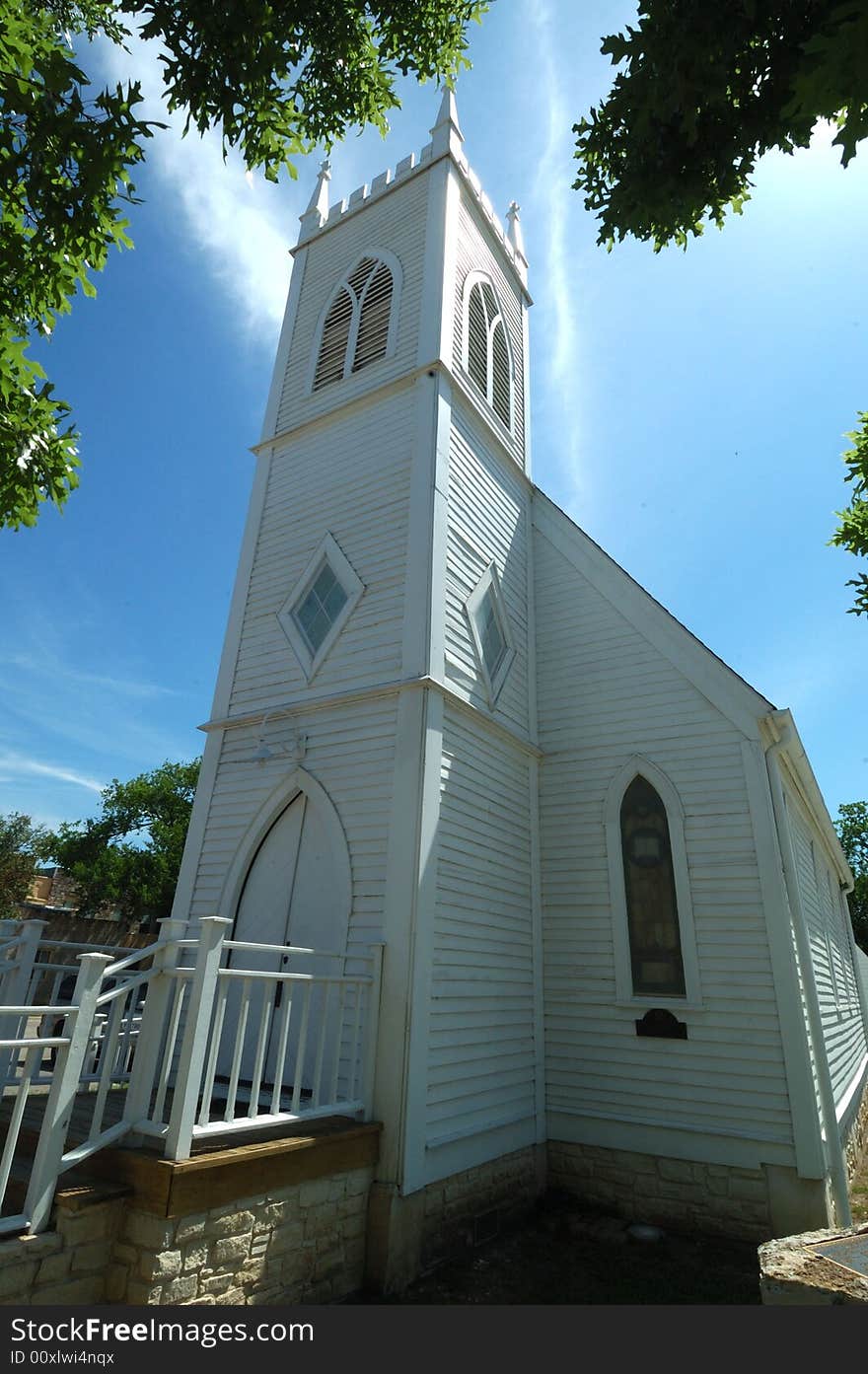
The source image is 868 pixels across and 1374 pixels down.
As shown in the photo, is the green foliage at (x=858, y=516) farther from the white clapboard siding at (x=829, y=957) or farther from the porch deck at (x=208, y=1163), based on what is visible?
the porch deck at (x=208, y=1163)

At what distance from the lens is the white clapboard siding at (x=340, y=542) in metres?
8.34

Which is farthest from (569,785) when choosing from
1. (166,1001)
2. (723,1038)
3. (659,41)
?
(659,41)

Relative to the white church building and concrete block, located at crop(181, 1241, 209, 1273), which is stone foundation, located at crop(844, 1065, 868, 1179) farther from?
concrete block, located at crop(181, 1241, 209, 1273)

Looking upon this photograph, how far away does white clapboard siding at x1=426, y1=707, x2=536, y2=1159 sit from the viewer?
668 centimetres

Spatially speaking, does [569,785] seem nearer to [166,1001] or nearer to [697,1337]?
[166,1001]

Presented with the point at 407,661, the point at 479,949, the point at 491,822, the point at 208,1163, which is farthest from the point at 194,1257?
the point at 407,661

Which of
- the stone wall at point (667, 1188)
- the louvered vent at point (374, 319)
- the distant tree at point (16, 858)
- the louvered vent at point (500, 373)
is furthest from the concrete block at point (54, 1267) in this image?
the distant tree at point (16, 858)

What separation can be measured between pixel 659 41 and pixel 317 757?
6708 millimetres

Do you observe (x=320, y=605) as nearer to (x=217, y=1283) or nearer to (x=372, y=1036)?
(x=372, y=1036)

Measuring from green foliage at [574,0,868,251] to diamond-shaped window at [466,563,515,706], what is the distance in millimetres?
4165

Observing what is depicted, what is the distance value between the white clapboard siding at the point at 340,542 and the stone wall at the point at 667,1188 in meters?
5.74

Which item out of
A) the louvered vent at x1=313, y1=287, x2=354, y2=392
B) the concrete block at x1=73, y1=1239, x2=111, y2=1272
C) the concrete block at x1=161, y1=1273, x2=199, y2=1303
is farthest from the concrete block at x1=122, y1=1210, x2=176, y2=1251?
the louvered vent at x1=313, y1=287, x2=354, y2=392

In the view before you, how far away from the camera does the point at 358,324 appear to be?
36.6 ft

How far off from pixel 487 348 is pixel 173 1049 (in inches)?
423
